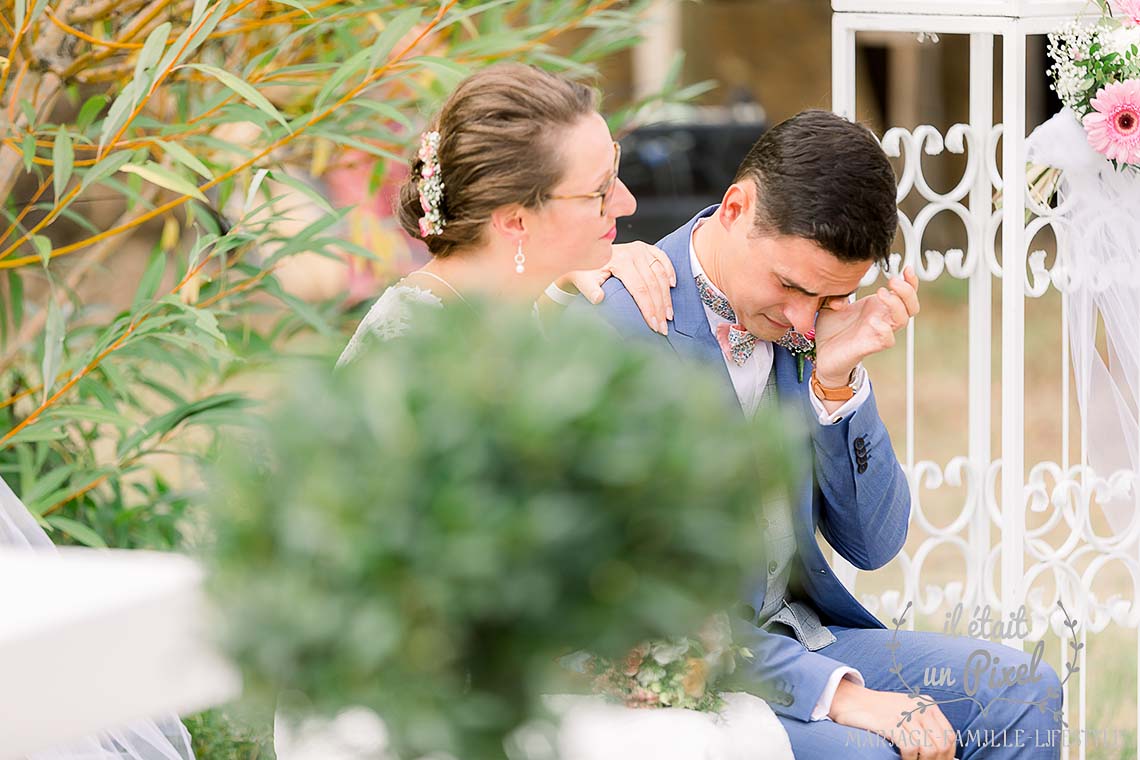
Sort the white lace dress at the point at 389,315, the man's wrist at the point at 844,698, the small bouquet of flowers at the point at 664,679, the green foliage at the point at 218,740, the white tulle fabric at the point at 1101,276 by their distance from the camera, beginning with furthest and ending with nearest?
the green foliage at the point at 218,740 < the white tulle fabric at the point at 1101,276 < the man's wrist at the point at 844,698 < the white lace dress at the point at 389,315 < the small bouquet of flowers at the point at 664,679

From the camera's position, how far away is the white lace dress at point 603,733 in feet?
2.91

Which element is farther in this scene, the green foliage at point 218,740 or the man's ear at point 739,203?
the green foliage at point 218,740

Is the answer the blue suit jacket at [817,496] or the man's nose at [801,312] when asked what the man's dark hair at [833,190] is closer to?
the man's nose at [801,312]

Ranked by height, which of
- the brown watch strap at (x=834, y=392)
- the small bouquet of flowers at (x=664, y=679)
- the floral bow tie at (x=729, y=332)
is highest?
the floral bow tie at (x=729, y=332)

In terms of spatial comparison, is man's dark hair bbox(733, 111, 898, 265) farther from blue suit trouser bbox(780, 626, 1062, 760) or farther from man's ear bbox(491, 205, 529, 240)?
blue suit trouser bbox(780, 626, 1062, 760)

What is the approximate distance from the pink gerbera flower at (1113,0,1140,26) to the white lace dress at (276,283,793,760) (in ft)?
4.52

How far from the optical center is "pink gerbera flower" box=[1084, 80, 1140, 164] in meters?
2.36

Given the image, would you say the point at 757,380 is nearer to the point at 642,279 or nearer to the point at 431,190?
the point at 642,279

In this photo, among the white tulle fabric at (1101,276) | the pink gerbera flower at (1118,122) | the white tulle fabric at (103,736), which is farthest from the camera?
the white tulle fabric at (1101,276)

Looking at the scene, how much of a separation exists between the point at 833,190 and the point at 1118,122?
0.78 m

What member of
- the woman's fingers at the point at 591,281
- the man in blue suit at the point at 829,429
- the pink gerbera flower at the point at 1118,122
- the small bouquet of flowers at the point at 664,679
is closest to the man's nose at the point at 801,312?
the man in blue suit at the point at 829,429

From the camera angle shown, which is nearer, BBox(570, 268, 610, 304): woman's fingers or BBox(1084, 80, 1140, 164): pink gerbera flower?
BBox(570, 268, 610, 304): woman's fingers

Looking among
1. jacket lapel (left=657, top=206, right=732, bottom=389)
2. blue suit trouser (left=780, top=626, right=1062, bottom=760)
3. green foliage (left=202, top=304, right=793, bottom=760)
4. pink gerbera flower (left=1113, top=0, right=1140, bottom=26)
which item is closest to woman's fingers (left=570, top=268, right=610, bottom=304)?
jacket lapel (left=657, top=206, right=732, bottom=389)

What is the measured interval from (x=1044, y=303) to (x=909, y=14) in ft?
22.9
